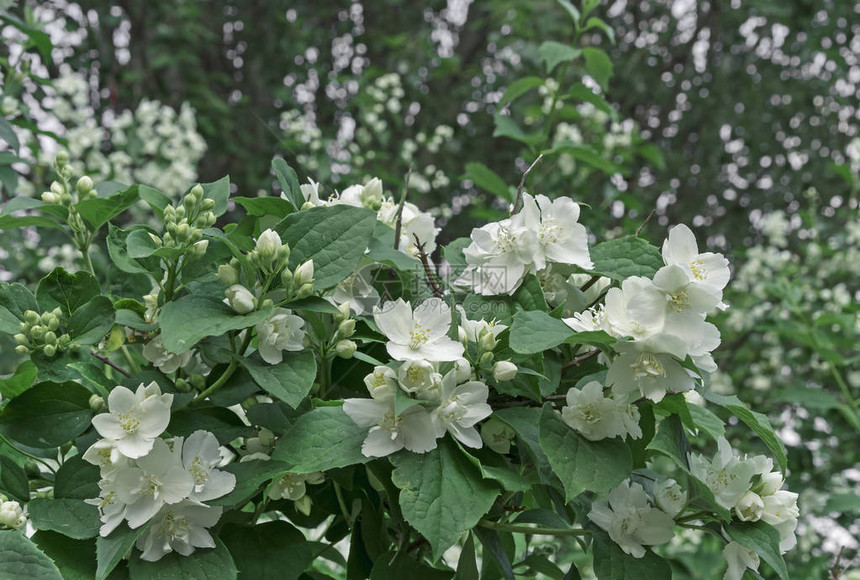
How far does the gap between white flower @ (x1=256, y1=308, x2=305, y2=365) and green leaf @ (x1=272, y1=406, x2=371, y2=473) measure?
2.7 inches

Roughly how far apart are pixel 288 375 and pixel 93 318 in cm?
24

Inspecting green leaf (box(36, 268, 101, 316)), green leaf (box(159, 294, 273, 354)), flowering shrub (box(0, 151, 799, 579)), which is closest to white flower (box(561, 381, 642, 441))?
flowering shrub (box(0, 151, 799, 579))

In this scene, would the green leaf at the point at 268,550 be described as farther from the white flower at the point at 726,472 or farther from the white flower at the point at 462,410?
the white flower at the point at 726,472

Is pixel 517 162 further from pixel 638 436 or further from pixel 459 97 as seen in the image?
pixel 638 436

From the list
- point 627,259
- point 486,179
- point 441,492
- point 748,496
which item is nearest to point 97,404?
point 441,492

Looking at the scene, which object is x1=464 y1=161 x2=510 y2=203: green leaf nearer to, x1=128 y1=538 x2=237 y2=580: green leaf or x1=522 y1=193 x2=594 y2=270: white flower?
x1=522 y1=193 x2=594 y2=270: white flower

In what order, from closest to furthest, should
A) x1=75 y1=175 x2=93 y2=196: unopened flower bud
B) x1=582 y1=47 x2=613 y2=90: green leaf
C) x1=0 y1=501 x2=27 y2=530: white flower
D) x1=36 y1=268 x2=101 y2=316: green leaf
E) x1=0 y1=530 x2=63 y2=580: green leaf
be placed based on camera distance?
1. x1=0 y1=530 x2=63 y2=580: green leaf
2. x1=0 y1=501 x2=27 y2=530: white flower
3. x1=36 y1=268 x2=101 y2=316: green leaf
4. x1=75 y1=175 x2=93 y2=196: unopened flower bud
5. x1=582 y1=47 x2=613 y2=90: green leaf


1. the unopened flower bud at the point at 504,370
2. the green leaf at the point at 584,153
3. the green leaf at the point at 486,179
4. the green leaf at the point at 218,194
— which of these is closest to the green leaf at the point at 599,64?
the green leaf at the point at 584,153

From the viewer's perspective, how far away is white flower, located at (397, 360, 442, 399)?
711mm

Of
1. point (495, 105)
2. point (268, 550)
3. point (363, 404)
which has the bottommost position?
Result: point (495, 105)

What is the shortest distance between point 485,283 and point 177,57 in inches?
148

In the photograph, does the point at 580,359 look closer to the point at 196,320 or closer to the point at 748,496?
the point at 748,496

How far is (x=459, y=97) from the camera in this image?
4703mm

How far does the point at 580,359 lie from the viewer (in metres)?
0.80
